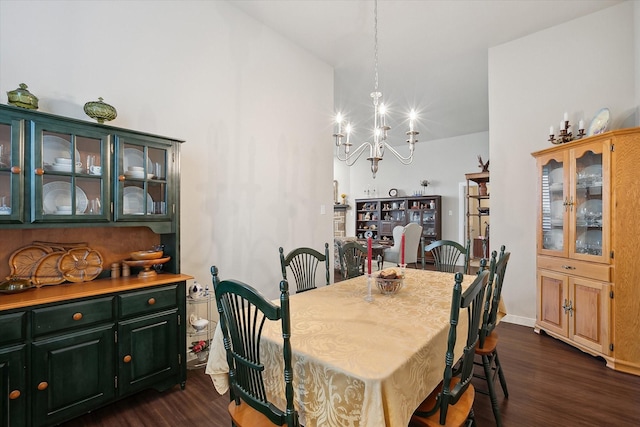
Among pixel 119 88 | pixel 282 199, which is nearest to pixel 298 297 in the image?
pixel 282 199

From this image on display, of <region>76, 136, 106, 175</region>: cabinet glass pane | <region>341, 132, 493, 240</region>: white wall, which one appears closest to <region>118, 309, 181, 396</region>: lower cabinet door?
<region>76, 136, 106, 175</region>: cabinet glass pane

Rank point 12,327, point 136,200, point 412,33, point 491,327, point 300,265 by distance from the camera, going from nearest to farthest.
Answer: point 12,327 < point 491,327 < point 136,200 < point 300,265 < point 412,33

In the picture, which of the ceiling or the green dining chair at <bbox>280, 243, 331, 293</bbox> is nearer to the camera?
the green dining chair at <bbox>280, 243, 331, 293</bbox>

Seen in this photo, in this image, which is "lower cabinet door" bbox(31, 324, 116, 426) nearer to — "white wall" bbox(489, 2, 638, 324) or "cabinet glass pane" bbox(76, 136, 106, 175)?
"cabinet glass pane" bbox(76, 136, 106, 175)

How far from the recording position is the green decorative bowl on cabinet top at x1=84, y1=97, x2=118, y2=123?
6.65 ft

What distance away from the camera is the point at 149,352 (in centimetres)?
212

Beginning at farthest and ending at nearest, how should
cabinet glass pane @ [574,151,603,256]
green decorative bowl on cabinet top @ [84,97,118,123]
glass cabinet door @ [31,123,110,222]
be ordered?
cabinet glass pane @ [574,151,603,256] → green decorative bowl on cabinet top @ [84,97,118,123] → glass cabinet door @ [31,123,110,222]

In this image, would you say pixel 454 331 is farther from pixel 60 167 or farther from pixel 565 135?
pixel 565 135

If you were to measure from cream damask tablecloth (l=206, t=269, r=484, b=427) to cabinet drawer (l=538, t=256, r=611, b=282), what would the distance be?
198 cm

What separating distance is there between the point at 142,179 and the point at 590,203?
399 centimetres

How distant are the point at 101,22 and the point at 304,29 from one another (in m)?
2.04

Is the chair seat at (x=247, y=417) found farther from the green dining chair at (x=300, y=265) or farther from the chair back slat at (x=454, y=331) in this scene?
the green dining chair at (x=300, y=265)

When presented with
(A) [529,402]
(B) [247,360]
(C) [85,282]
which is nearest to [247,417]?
(B) [247,360]

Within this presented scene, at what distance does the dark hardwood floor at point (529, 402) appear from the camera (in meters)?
1.92
